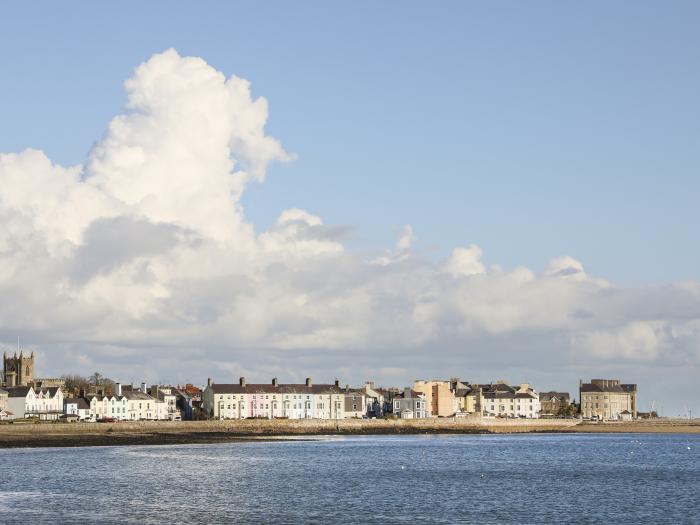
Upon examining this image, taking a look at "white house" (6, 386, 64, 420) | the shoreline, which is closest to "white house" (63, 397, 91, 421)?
"white house" (6, 386, 64, 420)

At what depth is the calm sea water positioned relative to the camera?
200ft

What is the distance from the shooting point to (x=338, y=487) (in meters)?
77.5

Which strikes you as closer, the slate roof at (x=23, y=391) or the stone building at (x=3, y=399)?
the stone building at (x=3, y=399)

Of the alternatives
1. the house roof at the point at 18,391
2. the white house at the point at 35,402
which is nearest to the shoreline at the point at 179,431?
the white house at the point at 35,402

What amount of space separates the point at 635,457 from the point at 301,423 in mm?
75653

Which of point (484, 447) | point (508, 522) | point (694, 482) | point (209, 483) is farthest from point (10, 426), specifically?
point (508, 522)

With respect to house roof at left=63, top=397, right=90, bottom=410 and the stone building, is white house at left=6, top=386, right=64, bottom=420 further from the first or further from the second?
house roof at left=63, top=397, right=90, bottom=410

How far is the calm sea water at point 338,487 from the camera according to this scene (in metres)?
60.8

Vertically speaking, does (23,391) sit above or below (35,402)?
above

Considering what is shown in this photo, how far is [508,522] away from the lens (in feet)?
192

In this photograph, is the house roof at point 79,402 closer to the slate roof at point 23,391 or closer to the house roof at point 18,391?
the slate roof at point 23,391

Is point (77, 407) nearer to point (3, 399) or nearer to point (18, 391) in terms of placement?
point (18, 391)

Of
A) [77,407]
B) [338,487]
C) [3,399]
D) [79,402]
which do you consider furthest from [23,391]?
[338,487]

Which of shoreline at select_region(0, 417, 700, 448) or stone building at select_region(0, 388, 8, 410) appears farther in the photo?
stone building at select_region(0, 388, 8, 410)
